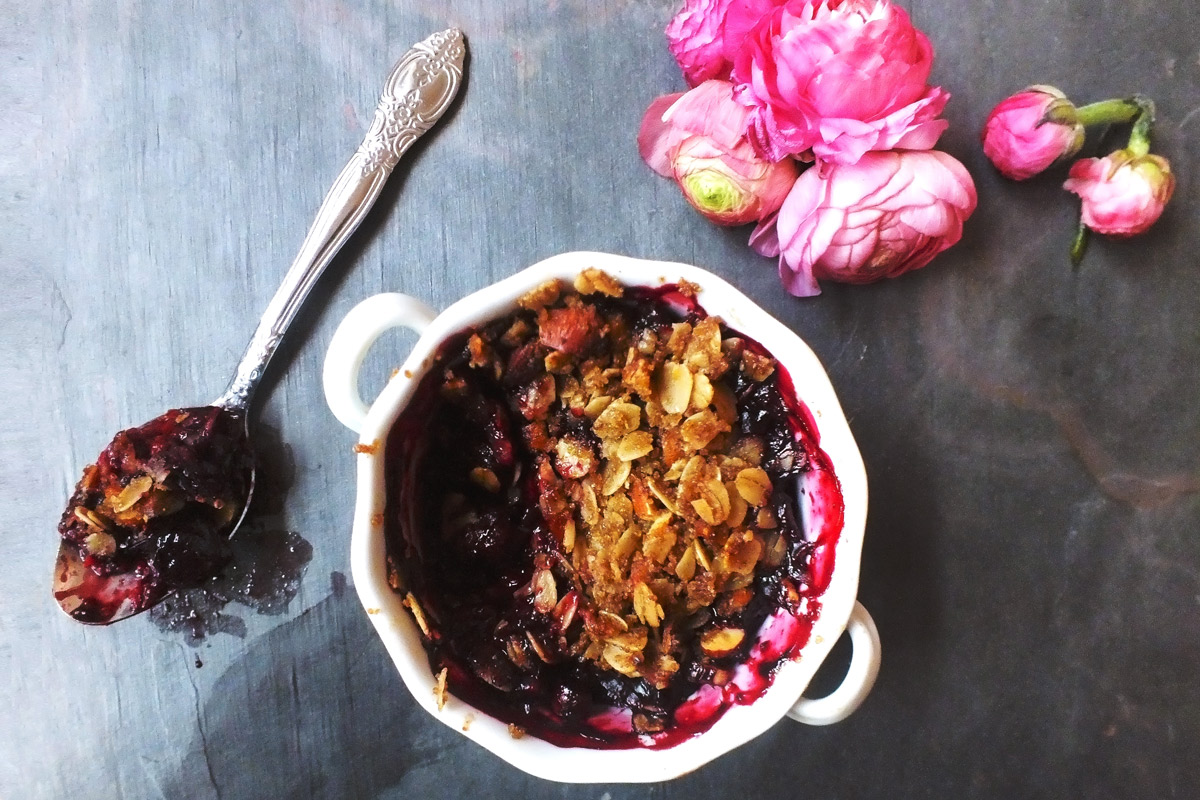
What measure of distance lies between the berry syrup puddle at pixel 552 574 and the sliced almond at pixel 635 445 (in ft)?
0.16

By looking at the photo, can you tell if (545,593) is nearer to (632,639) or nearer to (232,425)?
(632,639)

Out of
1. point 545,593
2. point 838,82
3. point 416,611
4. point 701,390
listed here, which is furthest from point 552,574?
point 838,82

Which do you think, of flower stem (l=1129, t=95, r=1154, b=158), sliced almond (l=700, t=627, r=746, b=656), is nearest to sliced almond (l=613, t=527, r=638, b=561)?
sliced almond (l=700, t=627, r=746, b=656)

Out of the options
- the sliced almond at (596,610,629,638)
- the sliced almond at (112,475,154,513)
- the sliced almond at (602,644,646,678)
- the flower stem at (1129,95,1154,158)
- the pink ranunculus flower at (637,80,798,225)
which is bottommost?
the sliced almond at (602,644,646,678)

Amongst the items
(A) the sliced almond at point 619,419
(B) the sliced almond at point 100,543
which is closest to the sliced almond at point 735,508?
(A) the sliced almond at point 619,419

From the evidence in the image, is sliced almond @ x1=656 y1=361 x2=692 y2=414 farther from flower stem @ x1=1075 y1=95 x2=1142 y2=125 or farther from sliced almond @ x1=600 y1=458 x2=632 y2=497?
flower stem @ x1=1075 y1=95 x2=1142 y2=125

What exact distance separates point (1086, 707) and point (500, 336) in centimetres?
82

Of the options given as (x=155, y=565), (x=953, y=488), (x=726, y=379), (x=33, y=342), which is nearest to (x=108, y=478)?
(x=155, y=565)

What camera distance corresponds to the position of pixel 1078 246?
87cm

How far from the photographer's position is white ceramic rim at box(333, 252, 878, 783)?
0.66 meters

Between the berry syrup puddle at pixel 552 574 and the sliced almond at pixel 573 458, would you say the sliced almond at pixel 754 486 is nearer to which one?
the berry syrup puddle at pixel 552 574

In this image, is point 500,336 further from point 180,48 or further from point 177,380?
point 180,48

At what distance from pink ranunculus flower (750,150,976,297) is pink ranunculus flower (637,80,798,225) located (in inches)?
1.1

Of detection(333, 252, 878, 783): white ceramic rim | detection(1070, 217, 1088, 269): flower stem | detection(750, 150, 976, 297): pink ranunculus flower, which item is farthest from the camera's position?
detection(1070, 217, 1088, 269): flower stem
